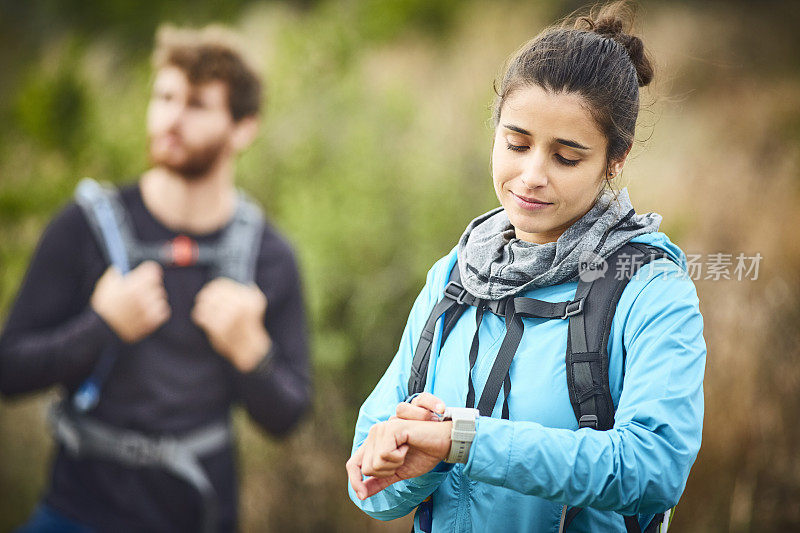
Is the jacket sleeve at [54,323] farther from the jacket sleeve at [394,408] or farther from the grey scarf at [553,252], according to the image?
the grey scarf at [553,252]

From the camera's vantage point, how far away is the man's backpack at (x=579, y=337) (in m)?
1.28

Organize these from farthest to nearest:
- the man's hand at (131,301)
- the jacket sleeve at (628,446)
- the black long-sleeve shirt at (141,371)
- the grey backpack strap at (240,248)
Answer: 1. the grey backpack strap at (240,248)
2. the man's hand at (131,301)
3. the black long-sleeve shirt at (141,371)
4. the jacket sleeve at (628,446)

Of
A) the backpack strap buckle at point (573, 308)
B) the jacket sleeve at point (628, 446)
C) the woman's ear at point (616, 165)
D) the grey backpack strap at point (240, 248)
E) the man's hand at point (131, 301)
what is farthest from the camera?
the grey backpack strap at point (240, 248)

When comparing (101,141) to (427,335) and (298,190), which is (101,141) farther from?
(427,335)

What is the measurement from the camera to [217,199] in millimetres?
3678

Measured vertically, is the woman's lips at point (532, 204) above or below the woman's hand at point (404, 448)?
above

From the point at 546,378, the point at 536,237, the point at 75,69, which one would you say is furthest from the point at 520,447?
the point at 75,69

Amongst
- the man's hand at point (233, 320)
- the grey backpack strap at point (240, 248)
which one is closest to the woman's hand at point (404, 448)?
the man's hand at point (233, 320)

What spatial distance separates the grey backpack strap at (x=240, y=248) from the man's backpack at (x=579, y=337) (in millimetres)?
2156

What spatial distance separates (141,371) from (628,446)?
8.64 feet

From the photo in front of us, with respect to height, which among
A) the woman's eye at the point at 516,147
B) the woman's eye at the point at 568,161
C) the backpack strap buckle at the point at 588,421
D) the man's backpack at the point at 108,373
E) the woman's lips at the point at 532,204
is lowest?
the man's backpack at the point at 108,373

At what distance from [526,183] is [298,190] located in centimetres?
315

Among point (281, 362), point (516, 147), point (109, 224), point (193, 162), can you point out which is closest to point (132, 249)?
point (109, 224)

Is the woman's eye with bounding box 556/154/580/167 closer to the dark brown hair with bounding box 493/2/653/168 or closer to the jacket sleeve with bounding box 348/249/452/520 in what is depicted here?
the dark brown hair with bounding box 493/2/653/168
